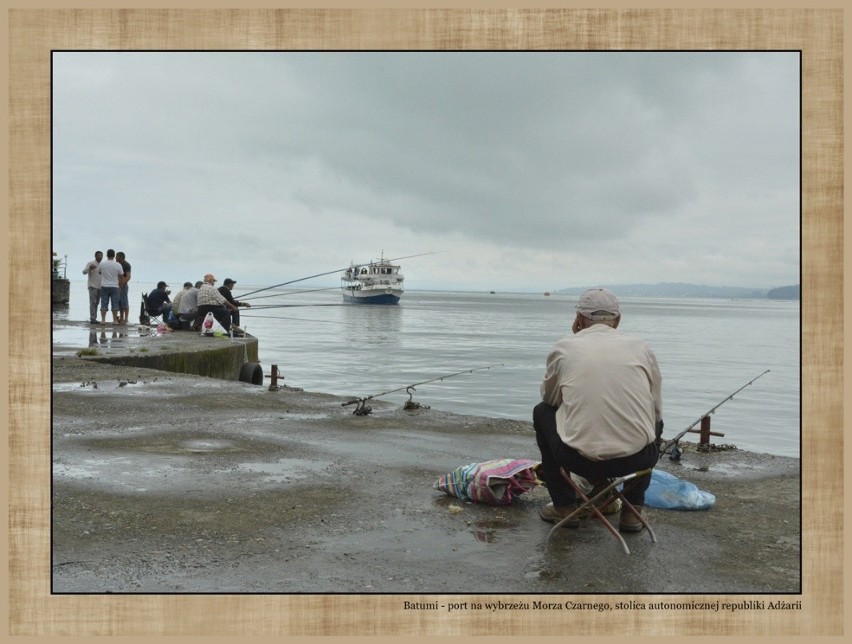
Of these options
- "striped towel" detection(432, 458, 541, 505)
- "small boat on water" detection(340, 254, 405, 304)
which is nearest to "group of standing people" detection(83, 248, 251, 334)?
"striped towel" detection(432, 458, 541, 505)

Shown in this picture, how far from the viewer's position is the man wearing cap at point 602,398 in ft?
14.2

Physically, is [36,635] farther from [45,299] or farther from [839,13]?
[839,13]

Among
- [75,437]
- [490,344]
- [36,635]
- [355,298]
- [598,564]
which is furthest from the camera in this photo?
[355,298]

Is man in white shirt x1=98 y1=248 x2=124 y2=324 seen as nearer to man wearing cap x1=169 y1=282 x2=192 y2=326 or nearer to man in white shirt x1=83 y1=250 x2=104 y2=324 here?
man in white shirt x1=83 y1=250 x2=104 y2=324

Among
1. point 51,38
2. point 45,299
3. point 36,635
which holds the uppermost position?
point 51,38

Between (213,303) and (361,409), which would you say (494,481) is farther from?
(213,303)

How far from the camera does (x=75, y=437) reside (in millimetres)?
7441

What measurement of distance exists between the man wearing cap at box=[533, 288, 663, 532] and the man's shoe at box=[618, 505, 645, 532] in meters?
0.34

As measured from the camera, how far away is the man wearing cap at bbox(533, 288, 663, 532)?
4.33 metres

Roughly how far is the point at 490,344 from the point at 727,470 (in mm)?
34015

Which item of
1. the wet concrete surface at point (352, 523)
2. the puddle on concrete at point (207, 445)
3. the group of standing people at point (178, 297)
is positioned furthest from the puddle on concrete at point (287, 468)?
the group of standing people at point (178, 297)

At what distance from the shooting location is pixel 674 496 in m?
5.42

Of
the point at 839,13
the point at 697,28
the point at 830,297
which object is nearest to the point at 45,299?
the point at 697,28

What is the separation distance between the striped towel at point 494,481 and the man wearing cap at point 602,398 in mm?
837
